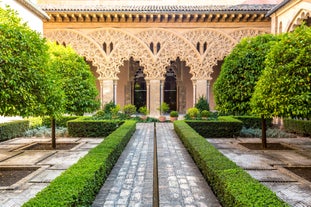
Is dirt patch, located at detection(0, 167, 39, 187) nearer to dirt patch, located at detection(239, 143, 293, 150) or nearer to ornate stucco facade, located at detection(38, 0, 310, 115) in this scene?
dirt patch, located at detection(239, 143, 293, 150)

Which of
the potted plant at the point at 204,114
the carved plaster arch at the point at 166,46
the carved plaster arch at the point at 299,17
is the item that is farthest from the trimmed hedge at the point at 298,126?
the carved plaster arch at the point at 166,46

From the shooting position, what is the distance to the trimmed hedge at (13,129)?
10448 mm

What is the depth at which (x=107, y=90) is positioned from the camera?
54.7 ft

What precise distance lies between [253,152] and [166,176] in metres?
3.75

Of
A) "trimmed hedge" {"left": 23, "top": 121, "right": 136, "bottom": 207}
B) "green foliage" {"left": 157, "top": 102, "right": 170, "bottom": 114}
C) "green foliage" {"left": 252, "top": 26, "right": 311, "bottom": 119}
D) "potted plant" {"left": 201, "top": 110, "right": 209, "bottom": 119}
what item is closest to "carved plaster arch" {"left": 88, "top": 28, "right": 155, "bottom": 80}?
"green foliage" {"left": 157, "top": 102, "right": 170, "bottom": 114}

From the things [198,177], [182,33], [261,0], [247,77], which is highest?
[261,0]

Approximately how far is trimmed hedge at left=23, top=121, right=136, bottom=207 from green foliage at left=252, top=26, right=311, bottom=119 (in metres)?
3.93

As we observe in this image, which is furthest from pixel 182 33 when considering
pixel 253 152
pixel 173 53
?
pixel 253 152

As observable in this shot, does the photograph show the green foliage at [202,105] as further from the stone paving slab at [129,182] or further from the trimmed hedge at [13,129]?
the trimmed hedge at [13,129]

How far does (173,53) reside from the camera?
16406mm

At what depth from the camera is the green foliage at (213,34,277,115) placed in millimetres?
8859

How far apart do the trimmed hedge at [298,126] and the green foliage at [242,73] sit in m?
3.89

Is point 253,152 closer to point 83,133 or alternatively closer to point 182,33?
point 83,133

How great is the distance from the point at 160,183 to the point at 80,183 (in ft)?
5.69
